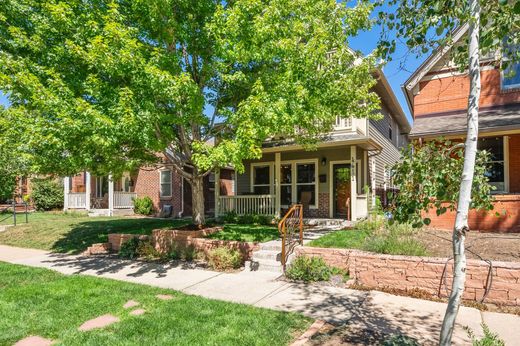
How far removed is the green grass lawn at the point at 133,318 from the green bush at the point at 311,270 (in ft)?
5.88

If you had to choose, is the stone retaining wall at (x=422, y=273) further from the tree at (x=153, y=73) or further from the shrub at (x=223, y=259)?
the tree at (x=153, y=73)

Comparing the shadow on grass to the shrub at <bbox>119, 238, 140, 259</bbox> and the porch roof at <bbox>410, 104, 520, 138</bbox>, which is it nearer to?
the shrub at <bbox>119, 238, 140, 259</bbox>

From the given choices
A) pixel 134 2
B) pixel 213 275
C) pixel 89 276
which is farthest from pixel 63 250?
pixel 134 2

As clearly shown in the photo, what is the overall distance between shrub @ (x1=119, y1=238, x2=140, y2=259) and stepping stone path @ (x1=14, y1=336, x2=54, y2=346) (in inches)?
190

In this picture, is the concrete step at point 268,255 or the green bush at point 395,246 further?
the concrete step at point 268,255

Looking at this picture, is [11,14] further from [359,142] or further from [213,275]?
[359,142]

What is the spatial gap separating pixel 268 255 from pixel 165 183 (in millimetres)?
12862

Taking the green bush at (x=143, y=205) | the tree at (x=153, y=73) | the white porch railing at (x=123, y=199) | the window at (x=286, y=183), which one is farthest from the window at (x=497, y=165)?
the white porch railing at (x=123, y=199)

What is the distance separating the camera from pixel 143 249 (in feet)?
29.1

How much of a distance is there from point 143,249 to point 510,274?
8254 millimetres

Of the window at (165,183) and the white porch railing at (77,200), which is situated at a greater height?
the window at (165,183)

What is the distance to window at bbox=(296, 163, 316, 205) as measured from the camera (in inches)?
574

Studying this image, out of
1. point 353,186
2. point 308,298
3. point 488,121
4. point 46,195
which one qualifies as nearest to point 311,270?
point 308,298

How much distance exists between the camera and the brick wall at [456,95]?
10.7m
